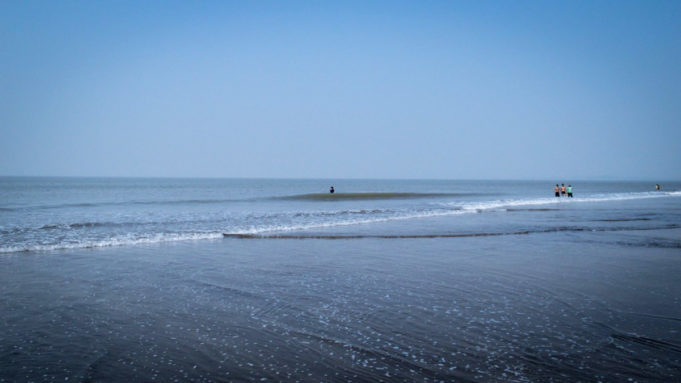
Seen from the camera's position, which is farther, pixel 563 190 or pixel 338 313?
pixel 563 190

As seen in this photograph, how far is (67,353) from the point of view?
5.55 metres

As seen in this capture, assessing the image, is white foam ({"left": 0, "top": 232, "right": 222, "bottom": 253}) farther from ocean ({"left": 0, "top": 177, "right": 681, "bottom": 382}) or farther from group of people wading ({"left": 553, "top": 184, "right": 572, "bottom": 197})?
group of people wading ({"left": 553, "top": 184, "right": 572, "bottom": 197})

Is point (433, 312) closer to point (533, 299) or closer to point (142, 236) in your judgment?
point (533, 299)

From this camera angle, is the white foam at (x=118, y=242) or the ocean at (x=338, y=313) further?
the white foam at (x=118, y=242)

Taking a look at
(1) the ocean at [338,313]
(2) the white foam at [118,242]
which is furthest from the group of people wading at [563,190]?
(2) the white foam at [118,242]

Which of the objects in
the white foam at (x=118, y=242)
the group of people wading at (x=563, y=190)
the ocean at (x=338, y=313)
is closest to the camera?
the ocean at (x=338, y=313)

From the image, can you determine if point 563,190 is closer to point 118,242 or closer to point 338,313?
point 118,242

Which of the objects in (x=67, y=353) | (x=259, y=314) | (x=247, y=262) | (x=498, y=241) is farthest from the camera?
(x=498, y=241)

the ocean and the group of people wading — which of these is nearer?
the ocean

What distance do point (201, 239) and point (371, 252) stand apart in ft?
23.3

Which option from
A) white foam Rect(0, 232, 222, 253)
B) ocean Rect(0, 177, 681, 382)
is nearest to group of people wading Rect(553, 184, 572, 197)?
ocean Rect(0, 177, 681, 382)

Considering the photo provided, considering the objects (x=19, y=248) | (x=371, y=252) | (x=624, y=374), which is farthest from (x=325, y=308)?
(x=19, y=248)

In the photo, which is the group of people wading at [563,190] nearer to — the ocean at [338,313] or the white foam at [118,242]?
the ocean at [338,313]

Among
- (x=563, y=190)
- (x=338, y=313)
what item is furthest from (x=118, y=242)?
(x=563, y=190)
